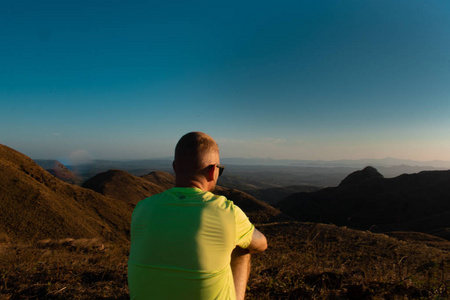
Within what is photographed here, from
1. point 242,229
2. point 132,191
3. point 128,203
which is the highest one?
point 242,229

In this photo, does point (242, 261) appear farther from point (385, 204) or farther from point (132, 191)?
point (385, 204)

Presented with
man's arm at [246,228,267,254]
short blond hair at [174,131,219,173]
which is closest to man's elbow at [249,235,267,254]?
man's arm at [246,228,267,254]

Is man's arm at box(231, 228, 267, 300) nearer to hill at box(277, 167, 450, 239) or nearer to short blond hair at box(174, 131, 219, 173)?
short blond hair at box(174, 131, 219, 173)

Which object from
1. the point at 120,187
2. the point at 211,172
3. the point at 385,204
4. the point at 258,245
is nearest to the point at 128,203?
the point at 120,187

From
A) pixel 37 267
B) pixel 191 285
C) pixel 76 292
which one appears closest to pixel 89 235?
pixel 37 267

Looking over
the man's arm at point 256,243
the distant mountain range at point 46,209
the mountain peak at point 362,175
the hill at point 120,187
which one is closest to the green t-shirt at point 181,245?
the man's arm at point 256,243

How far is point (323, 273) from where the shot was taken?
14.4ft

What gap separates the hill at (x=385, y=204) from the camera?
107 feet

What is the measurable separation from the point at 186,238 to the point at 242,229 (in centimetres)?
58

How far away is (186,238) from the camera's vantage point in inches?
61.6

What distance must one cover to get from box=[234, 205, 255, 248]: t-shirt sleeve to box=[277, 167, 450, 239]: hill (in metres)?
34.0

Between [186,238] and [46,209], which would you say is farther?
[46,209]

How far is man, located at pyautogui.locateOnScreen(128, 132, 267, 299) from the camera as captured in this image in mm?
1581

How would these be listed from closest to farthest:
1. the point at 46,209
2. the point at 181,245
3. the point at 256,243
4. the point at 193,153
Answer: the point at 181,245 → the point at 193,153 → the point at 256,243 → the point at 46,209
